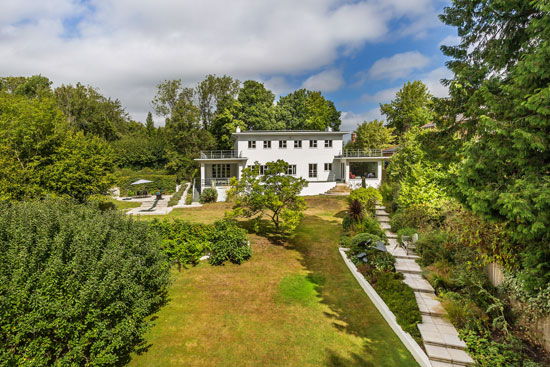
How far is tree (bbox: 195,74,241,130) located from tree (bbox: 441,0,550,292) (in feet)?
131

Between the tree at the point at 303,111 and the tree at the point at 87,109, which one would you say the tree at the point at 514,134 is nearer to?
the tree at the point at 303,111

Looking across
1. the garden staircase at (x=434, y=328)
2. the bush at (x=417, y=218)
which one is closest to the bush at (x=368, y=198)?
the bush at (x=417, y=218)

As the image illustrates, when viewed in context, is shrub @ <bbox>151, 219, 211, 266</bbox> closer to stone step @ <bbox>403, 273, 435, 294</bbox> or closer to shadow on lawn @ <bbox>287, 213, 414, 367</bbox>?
shadow on lawn @ <bbox>287, 213, 414, 367</bbox>

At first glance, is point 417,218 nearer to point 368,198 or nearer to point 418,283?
point 368,198

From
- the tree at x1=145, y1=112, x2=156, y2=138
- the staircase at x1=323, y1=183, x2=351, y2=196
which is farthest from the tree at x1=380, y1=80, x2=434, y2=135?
the tree at x1=145, y1=112, x2=156, y2=138

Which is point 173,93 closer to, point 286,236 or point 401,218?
point 286,236

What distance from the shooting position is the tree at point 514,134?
13.5ft

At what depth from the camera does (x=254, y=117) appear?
125 ft

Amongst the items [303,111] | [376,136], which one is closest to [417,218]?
[376,136]

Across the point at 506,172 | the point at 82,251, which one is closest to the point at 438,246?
the point at 506,172

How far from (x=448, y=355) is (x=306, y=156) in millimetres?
25592

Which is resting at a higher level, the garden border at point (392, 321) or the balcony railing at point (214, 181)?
the balcony railing at point (214, 181)

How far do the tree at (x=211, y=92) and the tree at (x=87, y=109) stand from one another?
1521 centimetres

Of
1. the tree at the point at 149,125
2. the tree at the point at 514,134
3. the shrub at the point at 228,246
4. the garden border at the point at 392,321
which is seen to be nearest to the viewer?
the tree at the point at 514,134
